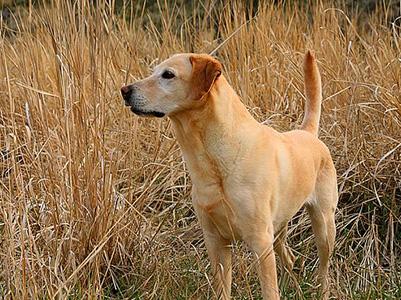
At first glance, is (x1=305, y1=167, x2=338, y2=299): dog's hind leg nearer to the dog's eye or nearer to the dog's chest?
the dog's chest

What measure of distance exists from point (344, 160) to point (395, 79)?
2.26ft

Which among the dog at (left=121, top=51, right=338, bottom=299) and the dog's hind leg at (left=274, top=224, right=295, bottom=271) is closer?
the dog at (left=121, top=51, right=338, bottom=299)

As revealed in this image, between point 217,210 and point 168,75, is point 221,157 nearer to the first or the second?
point 217,210

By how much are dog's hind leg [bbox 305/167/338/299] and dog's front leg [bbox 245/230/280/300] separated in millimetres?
610

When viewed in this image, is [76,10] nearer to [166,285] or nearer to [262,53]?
[166,285]

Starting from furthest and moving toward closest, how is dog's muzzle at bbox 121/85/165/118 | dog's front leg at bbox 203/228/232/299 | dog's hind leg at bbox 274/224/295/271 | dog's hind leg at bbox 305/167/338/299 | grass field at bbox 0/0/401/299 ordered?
1. dog's hind leg at bbox 274/224/295/271
2. dog's hind leg at bbox 305/167/338/299
3. grass field at bbox 0/0/401/299
4. dog's front leg at bbox 203/228/232/299
5. dog's muzzle at bbox 121/85/165/118

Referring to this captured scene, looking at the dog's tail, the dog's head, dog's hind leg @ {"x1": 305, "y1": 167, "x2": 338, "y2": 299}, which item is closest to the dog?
the dog's head

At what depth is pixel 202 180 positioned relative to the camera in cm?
373

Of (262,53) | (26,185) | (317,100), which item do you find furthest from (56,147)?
(262,53)

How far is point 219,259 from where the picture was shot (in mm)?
3924

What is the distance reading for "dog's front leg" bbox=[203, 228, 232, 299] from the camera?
3.87 metres

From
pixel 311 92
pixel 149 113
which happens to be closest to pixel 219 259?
pixel 149 113

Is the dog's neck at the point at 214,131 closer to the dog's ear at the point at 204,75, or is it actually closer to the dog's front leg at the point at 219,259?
the dog's ear at the point at 204,75

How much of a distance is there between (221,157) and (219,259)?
512 mm
